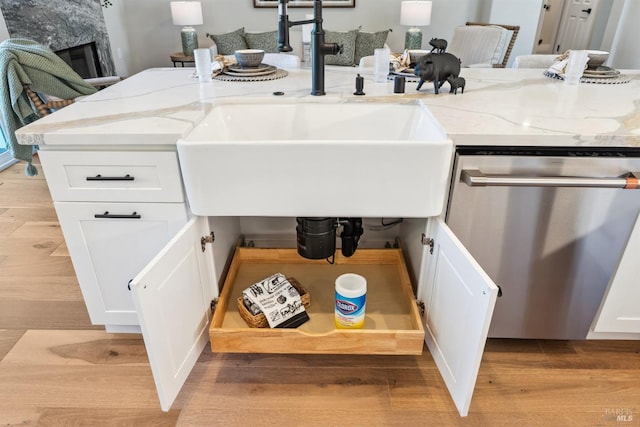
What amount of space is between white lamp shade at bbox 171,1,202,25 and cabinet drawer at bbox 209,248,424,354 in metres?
3.81

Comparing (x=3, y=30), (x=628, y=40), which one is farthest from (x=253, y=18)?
(x=628, y=40)

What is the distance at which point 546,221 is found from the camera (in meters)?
1.25

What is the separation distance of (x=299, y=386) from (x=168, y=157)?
2.83 feet

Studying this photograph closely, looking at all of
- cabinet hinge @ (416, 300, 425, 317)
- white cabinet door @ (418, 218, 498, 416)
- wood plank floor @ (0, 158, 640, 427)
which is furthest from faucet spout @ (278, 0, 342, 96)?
wood plank floor @ (0, 158, 640, 427)

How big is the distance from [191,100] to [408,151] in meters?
0.85

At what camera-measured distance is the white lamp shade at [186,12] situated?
4465 millimetres

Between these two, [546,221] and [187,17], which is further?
[187,17]

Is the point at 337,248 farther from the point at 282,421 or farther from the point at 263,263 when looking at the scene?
the point at 282,421

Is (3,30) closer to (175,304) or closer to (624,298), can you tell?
(175,304)

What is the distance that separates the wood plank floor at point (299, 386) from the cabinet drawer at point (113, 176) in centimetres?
65

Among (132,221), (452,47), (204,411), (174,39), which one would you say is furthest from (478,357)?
(174,39)

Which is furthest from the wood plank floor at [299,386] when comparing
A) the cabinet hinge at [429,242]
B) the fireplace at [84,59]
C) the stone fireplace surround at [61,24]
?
the fireplace at [84,59]

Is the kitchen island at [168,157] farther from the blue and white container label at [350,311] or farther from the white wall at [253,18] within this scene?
the white wall at [253,18]

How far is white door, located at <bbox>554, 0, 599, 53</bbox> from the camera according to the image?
5184mm
